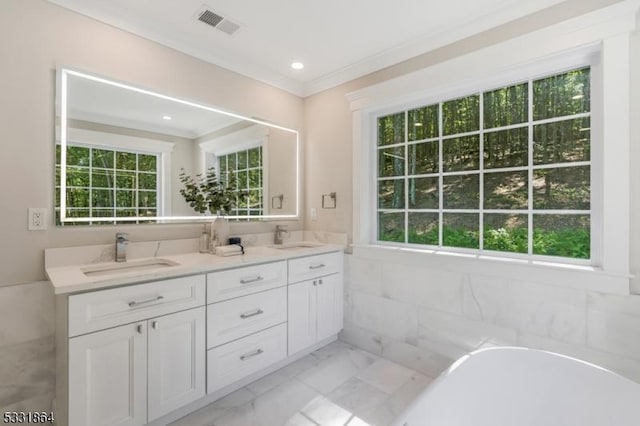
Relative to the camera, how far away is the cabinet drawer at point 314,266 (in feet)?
7.63

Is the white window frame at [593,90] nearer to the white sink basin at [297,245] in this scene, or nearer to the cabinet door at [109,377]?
the white sink basin at [297,245]

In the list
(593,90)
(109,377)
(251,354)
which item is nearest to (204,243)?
(251,354)

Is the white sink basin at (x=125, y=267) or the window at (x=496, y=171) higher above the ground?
the window at (x=496, y=171)

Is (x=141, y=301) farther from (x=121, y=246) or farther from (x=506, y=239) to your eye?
(x=506, y=239)

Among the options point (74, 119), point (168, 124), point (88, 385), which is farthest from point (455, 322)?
point (74, 119)

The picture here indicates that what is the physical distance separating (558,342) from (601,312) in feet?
0.91

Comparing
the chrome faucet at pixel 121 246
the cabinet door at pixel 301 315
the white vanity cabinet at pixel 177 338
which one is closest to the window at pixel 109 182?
the chrome faucet at pixel 121 246

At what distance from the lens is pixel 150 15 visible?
1.96m

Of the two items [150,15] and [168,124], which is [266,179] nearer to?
[168,124]

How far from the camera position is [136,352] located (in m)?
1.52

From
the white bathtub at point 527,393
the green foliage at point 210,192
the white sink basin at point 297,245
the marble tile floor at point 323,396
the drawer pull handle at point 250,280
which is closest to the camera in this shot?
the white bathtub at point 527,393

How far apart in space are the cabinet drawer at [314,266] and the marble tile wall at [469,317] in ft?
0.43

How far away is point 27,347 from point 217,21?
2.18 meters

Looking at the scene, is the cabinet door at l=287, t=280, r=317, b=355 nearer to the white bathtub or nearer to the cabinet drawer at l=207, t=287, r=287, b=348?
the cabinet drawer at l=207, t=287, r=287, b=348
